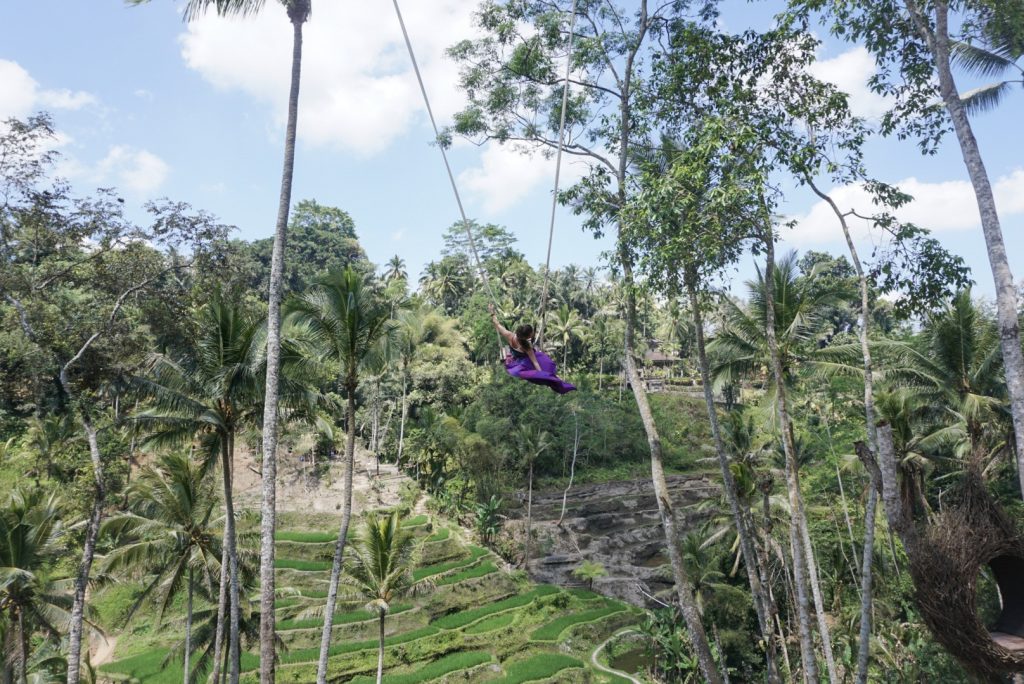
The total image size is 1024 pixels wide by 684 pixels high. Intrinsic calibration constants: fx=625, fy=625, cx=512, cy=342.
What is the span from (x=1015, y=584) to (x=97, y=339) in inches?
530

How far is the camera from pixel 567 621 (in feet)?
66.0

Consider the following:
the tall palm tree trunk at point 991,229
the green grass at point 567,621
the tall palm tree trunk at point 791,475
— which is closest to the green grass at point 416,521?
the green grass at point 567,621

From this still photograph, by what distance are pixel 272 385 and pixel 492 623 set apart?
1360 centimetres

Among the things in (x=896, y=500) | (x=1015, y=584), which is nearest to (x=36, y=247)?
(x=896, y=500)

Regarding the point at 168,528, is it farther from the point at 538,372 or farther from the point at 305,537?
the point at 305,537

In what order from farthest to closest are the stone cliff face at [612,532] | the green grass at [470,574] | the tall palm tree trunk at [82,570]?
the stone cliff face at [612,532] → the green grass at [470,574] → the tall palm tree trunk at [82,570]

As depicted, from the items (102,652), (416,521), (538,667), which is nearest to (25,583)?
(102,652)

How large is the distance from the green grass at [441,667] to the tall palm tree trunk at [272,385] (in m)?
7.49

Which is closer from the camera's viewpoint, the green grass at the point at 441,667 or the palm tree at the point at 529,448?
the green grass at the point at 441,667

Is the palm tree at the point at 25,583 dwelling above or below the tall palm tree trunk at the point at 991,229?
below

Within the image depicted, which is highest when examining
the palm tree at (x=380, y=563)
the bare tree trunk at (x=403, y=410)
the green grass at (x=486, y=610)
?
the bare tree trunk at (x=403, y=410)

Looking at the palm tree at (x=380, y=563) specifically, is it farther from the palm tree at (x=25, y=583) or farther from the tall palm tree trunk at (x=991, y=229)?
the tall palm tree trunk at (x=991, y=229)

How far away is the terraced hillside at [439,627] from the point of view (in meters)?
16.1

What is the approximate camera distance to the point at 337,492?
83.3 feet
